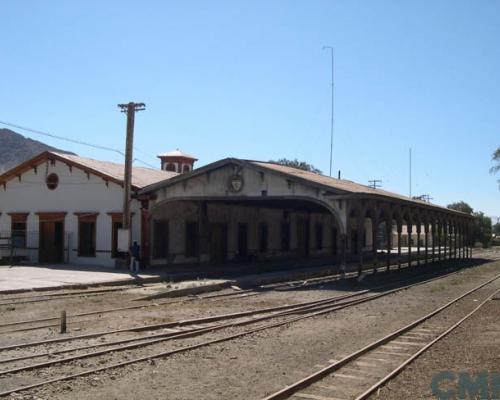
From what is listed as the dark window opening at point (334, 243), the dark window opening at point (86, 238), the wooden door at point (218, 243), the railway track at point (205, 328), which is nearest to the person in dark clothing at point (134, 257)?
the dark window opening at point (86, 238)

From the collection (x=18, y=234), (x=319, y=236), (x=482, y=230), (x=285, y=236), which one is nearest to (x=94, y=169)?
(x=18, y=234)

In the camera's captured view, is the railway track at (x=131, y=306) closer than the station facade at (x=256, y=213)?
Yes

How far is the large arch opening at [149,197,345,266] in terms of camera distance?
91.5 ft

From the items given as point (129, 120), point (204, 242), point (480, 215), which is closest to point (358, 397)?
point (129, 120)

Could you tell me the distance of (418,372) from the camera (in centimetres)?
869

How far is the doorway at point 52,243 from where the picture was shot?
28766 millimetres

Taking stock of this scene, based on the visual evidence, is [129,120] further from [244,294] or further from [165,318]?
[165,318]

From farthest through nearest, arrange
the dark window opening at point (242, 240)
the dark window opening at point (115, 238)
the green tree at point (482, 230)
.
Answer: the green tree at point (482, 230) < the dark window opening at point (242, 240) < the dark window opening at point (115, 238)

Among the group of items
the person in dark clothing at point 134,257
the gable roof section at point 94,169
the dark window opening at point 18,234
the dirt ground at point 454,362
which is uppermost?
the gable roof section at point 94,169

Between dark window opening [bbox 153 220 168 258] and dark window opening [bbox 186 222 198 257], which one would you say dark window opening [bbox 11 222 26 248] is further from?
dark window opening [bbox 186 222 198 257]

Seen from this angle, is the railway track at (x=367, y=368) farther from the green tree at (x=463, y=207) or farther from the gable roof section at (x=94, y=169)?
the green tree at (x=463, y=207)

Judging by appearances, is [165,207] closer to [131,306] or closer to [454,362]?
[131,306]

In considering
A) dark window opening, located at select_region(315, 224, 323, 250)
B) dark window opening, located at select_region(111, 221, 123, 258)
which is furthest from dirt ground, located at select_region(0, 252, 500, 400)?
dark window opening, located at select_region(315, 224, 323, 250)

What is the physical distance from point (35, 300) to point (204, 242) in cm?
1497
